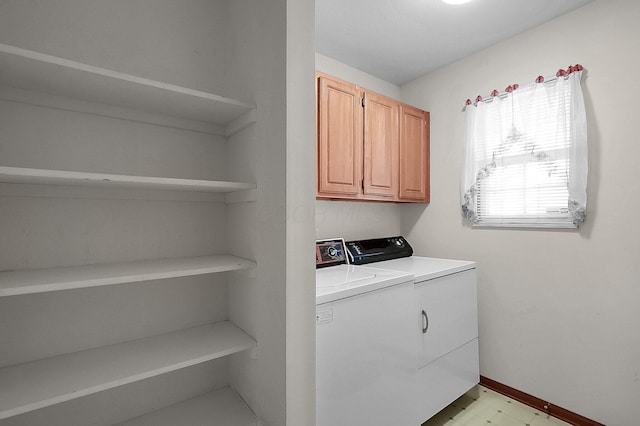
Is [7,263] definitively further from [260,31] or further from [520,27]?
[520,27]

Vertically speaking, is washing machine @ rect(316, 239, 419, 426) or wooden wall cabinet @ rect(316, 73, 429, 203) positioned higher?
wooden wall cabinet @ rect(316, 73, 429, 203)

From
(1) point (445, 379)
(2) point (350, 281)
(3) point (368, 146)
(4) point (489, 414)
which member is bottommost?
(4) point (489, 414)

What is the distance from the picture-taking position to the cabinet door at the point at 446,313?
183 centimetres

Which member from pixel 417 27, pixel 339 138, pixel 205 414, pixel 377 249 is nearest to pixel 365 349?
pixel 205 414

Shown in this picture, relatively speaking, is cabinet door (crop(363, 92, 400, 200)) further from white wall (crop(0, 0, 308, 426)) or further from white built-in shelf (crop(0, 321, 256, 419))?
white built-in shelf (crop(0, 321, 256, 419))

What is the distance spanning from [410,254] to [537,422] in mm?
1386

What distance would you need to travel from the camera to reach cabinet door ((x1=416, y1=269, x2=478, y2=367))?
1.83 m

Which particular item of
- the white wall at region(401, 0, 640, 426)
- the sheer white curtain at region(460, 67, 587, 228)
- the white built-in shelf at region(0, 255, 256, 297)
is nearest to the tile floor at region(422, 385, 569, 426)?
the white wall at region(401, 0, 640, 426)

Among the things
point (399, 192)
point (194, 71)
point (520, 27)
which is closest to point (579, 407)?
point (399, 192)

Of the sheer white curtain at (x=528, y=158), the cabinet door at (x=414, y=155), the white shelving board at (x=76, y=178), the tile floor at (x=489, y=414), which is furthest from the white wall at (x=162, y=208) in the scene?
the sheer white curtain at (x=528, y=158)

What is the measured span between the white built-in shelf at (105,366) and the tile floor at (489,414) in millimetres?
1666

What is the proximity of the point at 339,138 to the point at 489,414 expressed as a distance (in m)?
2.16

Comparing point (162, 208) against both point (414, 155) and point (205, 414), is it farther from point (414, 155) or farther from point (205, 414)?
point (414, 155)

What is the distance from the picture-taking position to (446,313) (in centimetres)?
199
